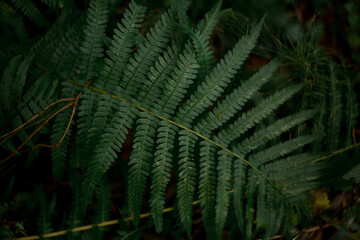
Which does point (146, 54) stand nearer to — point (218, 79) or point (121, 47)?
point (121, 47)

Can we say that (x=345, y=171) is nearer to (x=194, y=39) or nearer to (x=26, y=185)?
(x=194, y=39)

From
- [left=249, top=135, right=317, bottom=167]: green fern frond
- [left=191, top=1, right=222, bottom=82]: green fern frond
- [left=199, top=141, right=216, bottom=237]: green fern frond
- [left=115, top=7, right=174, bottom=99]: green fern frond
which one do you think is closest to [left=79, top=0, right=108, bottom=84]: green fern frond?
[left=115, top=7, right=174, bottom=99]: green fern frond

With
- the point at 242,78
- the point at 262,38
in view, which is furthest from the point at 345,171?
the point at 262,38

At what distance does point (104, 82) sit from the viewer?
5.32ft

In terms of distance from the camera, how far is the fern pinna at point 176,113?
4.98ft

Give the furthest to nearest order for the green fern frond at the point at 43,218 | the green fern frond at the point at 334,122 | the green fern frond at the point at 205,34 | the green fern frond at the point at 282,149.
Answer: the green fern frond at the point at 43,218 → the green fern frond at the point at 334,122 → the green fern frond at the point at 282,149 → the green fern frond at the point at 205,34

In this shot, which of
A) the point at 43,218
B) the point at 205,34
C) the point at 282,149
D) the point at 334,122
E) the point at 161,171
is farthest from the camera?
the point at 43,218

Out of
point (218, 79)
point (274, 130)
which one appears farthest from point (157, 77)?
point (274, 130)

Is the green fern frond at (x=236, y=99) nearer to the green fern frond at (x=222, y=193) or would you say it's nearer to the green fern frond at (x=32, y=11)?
the green fern frond at (x=222, y=193)

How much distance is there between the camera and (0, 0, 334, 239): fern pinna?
152 cm

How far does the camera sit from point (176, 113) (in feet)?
5.31

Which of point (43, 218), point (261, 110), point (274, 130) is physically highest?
point (261, 110)

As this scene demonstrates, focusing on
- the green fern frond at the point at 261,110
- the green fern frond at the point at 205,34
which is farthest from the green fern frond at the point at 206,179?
the green fern frond at the point at 205,34

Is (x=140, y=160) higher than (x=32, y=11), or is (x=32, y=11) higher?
(x=32, y=11)
